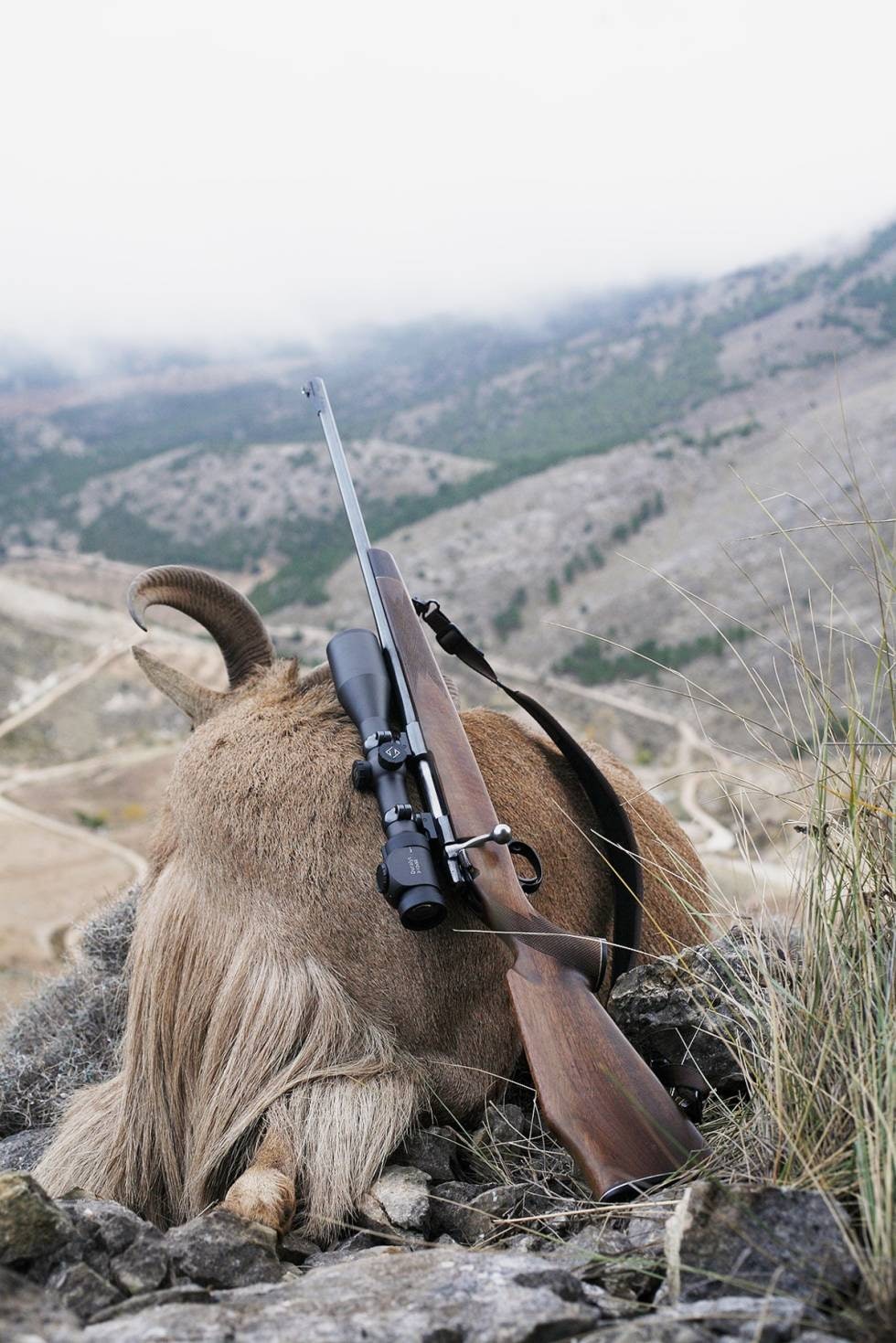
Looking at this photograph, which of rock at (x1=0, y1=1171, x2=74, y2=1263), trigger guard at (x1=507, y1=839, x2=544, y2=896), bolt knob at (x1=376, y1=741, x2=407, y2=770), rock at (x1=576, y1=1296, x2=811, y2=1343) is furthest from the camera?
bolt knob at (x1=376, y1=741, x2=407, y2=770)

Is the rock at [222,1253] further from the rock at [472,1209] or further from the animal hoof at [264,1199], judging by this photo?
the rock at [472,1209]

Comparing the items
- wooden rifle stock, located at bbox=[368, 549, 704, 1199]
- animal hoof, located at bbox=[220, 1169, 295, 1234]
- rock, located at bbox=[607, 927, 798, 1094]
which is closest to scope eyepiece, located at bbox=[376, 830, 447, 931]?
wooden rifle stock, located at bbox=[368, 549, 704, 1199]

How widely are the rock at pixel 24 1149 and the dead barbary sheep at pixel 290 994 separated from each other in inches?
9.9

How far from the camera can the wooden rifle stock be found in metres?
2.50

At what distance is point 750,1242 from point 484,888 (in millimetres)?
1414

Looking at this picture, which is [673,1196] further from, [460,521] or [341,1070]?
[460,521]

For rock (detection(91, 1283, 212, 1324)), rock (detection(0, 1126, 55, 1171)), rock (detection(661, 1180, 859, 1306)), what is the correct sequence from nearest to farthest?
rock (detection(661, 1180, 859, 1306))
rock (detection(91, 1283, 212, 1324))
rock (detection(0, 1126, 55, 1171))

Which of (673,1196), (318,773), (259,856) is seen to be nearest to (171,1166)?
(259,856)

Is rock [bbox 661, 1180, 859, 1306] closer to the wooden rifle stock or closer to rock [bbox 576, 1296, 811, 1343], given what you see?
rock [bbox 576, 1296, 811, 1343]

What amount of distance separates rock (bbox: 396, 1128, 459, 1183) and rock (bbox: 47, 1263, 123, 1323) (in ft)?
3.92

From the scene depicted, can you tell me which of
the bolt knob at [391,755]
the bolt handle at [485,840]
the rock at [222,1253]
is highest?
the bolt knob at [391,755]

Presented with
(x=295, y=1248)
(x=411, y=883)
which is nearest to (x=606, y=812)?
(x=411, y=883)

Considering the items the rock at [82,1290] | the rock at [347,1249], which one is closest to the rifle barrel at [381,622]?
the rock at [347,1249]

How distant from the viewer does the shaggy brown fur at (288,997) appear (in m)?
3.17
